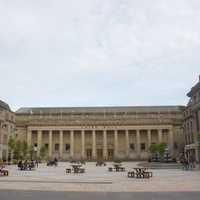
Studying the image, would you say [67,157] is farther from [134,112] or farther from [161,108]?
[161,108]

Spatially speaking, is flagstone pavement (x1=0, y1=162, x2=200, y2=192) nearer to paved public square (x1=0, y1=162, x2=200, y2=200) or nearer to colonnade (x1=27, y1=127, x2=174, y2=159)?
paved public square (x1=0, y1=162, x2=200, y2=200)

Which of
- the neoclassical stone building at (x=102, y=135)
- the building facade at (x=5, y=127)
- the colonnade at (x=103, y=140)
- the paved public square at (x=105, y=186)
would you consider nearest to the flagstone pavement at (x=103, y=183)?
the paved public square at (x=105, y=186)

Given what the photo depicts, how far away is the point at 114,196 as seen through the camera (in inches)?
553

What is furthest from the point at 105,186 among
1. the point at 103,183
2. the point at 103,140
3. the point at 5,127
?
the point at 103,140

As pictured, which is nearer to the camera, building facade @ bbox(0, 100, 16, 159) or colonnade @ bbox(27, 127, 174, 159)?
building facade @ bbox(0, 100, 16, 159)

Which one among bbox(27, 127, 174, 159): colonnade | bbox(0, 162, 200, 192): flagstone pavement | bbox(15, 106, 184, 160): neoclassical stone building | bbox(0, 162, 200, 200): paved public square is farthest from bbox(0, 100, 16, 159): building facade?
bbox(0, 162, 200, 200): paved public square

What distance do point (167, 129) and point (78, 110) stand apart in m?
34.8

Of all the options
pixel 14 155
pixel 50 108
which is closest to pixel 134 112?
pixel 50 108

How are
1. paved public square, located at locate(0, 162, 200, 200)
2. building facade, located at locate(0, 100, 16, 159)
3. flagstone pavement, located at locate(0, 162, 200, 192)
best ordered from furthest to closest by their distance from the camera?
building facade, located at locate(0, 100, 16, 159) → flagstone pavement, located at locate(0, 162, 200, 192) → paved public square, located at locate(0, 162, 200, 200)

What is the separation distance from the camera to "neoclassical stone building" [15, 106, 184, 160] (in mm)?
98500

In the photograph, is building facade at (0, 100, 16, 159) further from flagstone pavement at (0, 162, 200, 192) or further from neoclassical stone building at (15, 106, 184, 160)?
flagstone pavement at (0, 162, 200, 192)

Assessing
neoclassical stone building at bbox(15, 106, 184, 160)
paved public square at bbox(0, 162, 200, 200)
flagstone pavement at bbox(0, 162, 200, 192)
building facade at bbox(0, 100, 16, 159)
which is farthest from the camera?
neoclassical stone building at bbox(15, 106, 184, 160)

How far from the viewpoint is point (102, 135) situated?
10094 centimetres

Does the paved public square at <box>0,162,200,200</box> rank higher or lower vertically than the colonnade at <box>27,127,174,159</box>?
lower
